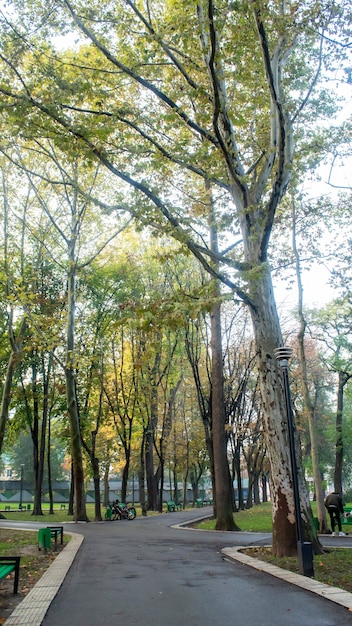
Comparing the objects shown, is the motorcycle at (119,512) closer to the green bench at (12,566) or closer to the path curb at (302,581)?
the path curb at (302,581)

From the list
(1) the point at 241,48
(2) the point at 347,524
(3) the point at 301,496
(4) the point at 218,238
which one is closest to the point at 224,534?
(2) the point at 347,524

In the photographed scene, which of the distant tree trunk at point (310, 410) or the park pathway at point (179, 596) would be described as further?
the distant tree trunk at point (310, 410)

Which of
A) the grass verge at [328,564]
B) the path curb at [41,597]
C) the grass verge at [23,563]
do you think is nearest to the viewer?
the path curb at [41,597]

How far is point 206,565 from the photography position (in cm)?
859

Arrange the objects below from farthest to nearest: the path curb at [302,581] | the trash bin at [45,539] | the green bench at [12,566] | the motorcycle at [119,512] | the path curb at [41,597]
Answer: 1. the motorcycle at [119,512]
2. the trash bin at [45,539]
3. the green bench at [12,566]
4. the path curb at [302,581]
5. the path curb at [41,597]

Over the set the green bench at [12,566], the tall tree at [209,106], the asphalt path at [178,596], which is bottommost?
the asphalt path at [178,596]

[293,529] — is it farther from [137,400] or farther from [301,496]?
[137,400]

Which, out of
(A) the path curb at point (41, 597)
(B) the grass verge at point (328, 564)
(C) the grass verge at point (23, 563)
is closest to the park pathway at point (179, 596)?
(A) the path curb at point (41, 597)

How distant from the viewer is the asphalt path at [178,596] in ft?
16.5

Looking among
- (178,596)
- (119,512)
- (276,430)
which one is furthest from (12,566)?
(119,512)

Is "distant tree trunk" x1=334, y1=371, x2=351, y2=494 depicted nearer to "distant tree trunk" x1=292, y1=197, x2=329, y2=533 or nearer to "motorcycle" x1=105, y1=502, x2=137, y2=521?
"motorcycle" x1=105, y1=502, x2=137, y2=521

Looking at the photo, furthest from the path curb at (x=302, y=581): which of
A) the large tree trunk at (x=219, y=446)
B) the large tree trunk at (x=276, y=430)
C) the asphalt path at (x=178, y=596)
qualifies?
the large tree trunk at (x=219, y=446)

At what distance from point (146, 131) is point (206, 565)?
910 centimetres

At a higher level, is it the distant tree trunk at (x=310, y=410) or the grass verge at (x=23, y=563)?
the distant tree trunk at (x=310, y=410)
